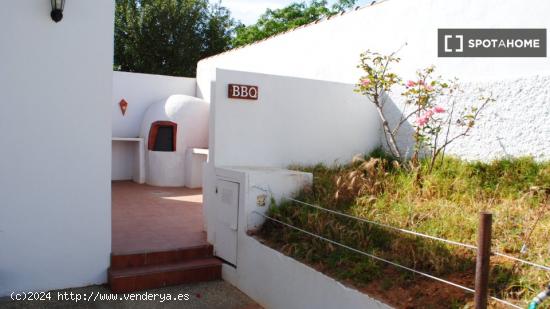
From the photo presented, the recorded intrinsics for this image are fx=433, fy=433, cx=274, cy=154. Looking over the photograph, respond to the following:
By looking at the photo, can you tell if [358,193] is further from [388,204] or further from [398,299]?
[398,299]

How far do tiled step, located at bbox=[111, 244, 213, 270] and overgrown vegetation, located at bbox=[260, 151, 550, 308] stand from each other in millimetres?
1102

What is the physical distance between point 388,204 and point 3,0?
492 centimetres

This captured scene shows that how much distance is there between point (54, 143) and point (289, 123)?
3.40m

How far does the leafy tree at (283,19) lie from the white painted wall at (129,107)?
1217cm

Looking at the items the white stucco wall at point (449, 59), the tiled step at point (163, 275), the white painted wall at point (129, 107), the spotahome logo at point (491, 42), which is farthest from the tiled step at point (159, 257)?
the white painted wall at point (129, 107)

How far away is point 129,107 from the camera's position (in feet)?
41.0

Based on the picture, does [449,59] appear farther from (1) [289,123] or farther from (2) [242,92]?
(2) [242,92]

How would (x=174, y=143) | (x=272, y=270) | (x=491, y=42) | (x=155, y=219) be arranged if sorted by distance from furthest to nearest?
1. (x=174, y=143)
2. (x=155, y=219)
3. (x=491, y=42)
4. (x=272, y=270)

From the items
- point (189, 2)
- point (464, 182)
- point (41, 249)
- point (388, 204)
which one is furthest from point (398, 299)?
point (189, 2)

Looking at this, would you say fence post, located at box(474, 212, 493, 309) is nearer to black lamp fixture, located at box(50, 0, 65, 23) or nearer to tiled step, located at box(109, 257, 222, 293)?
tiled step, located at box(109, 257, 222, 293)

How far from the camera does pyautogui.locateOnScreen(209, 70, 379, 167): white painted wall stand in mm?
6230

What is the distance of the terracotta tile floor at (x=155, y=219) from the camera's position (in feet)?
19.9

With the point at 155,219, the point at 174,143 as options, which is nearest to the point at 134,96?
the point at 174,143

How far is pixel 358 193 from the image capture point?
566 centimetres
